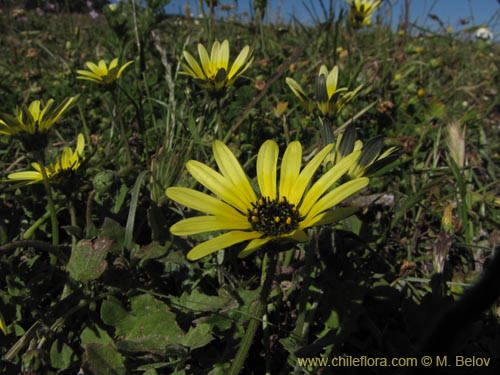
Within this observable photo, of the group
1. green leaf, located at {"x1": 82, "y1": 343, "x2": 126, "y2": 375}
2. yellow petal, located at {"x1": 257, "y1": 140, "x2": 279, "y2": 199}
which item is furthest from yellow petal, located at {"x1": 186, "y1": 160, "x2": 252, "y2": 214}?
green leaf, located at {"x1": 82, "y1": 343, "x2": 126, "y2": 375}

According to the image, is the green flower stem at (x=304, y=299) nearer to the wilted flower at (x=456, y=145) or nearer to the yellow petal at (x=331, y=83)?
the yellow petal at (x=331, y=83)

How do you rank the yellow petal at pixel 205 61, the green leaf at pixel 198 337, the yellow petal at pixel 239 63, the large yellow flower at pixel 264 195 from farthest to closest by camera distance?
1. the yellow petal at pixel 205 61
2. the yellow petal at pixel 239 63
3. the green leaf at pixel 198 337
4. the large yellow flower at pixel 264 195

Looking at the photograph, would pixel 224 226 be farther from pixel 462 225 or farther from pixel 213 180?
pixel 462 225

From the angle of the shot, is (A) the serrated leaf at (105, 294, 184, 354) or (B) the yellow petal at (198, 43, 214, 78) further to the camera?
(B) the yellow petal at (198, 43, 214, 78)

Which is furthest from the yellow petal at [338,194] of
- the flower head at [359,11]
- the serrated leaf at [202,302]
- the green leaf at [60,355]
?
the flower head at [359,11]

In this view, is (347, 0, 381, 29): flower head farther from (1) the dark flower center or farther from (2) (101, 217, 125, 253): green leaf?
(2) (101, 217, 125, 253): green leaf

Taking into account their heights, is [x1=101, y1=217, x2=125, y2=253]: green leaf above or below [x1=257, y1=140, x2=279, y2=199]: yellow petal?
below

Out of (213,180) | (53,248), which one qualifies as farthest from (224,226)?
(53,248)

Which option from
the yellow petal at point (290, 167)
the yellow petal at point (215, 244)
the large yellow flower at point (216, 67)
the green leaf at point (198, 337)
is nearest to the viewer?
the yellow petal at point (215, 244)
